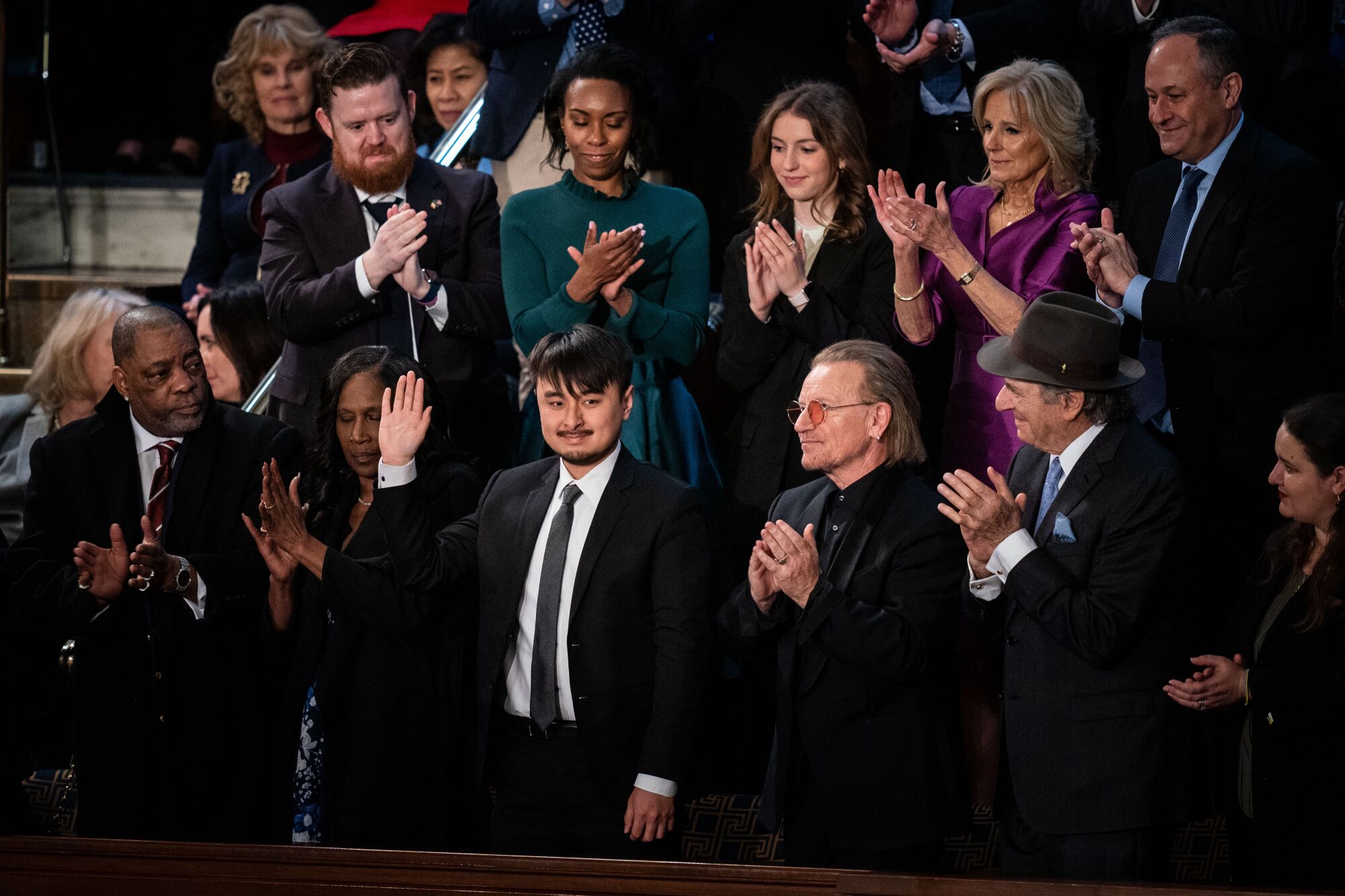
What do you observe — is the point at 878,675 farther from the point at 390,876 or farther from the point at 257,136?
the point at 257,136

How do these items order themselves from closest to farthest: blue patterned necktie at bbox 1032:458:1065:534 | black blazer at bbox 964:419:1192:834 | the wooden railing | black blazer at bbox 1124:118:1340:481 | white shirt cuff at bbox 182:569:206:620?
the wooden railing
black blazer at bbox 964:419:1192:834
blue patterned necktie at bbox 1032:458:1065:534
white shirt cuff at bbox 182:569:206:620
black blazer at bbox 1124:118:1340:481

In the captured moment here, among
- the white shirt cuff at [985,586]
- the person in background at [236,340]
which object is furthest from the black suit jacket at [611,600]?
the person in background at [236,340]

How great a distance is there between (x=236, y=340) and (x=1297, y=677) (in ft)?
11.4

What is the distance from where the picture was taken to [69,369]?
201 inches

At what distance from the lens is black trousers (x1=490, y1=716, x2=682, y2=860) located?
358 centimetres

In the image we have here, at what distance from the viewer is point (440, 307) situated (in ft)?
14.6

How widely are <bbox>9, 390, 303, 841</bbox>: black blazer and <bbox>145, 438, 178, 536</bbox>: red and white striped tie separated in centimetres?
3

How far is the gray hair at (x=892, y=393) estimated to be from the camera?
3656 mm

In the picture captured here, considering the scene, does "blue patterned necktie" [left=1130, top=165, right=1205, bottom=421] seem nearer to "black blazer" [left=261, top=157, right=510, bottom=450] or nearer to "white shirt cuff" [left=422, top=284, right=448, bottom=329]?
"black blazer" [left=261, top=157, right=510, bottom=450]

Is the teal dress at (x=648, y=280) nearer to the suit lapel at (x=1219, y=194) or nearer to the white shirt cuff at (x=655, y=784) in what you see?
the white shirt cuff at (x=655, y=784)

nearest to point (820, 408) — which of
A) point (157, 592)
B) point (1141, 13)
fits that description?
point (157, 592)

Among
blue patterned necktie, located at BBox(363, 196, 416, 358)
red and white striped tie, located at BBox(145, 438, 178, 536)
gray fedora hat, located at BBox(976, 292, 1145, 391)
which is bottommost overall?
red and white striped tie, located at BBox(145, 438, 178, 536)

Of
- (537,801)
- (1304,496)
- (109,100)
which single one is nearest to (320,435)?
(537,801)

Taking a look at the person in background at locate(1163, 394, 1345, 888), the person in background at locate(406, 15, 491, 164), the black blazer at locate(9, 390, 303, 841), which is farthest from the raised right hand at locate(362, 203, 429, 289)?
the person in background at locate(1163, 394, 1345, 888)
